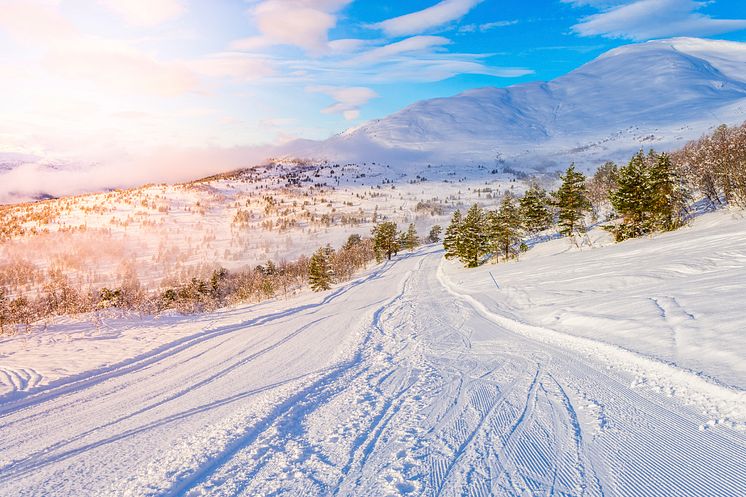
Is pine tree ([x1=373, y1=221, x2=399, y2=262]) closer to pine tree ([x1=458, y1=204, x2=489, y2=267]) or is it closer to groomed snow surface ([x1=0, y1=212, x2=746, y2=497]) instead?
pine tree ([x1=458, y1=204, x2=489, y2=267])

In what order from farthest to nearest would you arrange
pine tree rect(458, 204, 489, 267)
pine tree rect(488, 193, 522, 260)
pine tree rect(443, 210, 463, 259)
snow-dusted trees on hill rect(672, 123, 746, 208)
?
pine tree rect(443, 210, 463, 259) → pine tree rect(458, 204, 489, 267) → pine tree rect(488, 193, 522, 260) → snow-dusted trees on hill rect(672, 123, 746, 208)

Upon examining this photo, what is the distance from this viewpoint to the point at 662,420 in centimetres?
514

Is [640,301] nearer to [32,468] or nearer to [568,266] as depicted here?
[568,266]

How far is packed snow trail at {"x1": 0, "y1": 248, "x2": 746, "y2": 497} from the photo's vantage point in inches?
161

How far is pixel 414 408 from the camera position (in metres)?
6.05

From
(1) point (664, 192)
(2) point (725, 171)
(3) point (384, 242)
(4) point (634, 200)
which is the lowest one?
(3) point (384, 242)

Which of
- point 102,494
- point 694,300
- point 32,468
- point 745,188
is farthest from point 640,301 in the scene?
point 745,188

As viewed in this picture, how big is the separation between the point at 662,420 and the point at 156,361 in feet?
38.3

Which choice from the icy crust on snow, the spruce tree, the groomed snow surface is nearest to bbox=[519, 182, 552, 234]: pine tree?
the spruce tree

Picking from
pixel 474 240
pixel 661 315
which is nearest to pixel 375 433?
pixel 661 315

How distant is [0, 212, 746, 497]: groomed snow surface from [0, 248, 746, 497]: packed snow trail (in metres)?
0.03

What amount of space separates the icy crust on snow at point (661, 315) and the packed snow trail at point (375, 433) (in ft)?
1.80

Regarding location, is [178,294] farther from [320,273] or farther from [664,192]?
[664,192]

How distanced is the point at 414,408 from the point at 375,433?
103 centimetres
